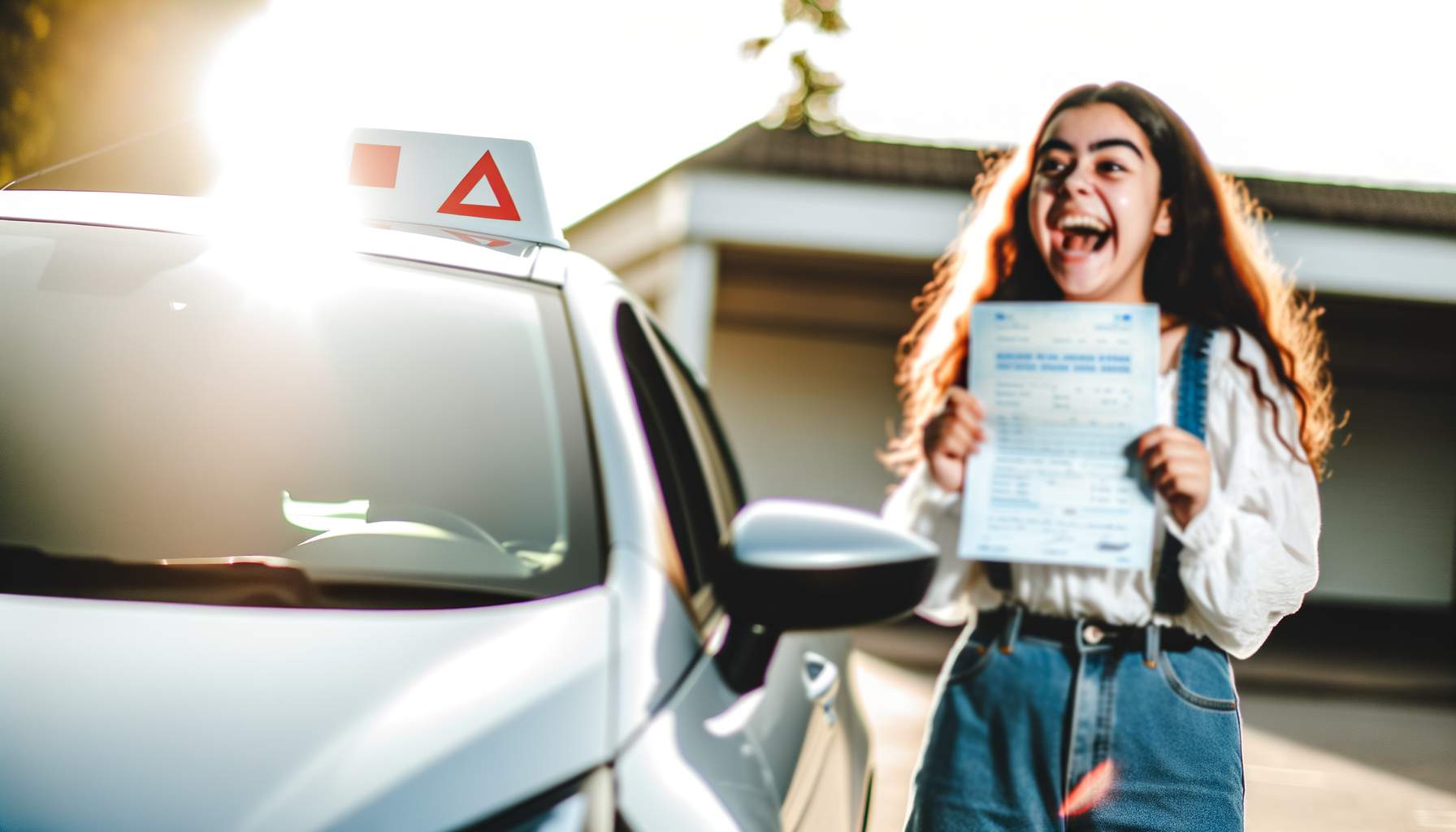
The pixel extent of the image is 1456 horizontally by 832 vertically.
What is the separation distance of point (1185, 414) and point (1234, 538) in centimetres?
19

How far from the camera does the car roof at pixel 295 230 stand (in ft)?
5.99

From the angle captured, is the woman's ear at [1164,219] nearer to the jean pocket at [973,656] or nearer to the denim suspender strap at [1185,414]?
the denim suspender strap at [1185,414]

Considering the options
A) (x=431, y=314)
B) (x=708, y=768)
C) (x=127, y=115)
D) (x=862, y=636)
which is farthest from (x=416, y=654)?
(x=127, y=115)

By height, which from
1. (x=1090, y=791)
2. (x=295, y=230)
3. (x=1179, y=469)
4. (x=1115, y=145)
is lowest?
(x=1090, y=791)

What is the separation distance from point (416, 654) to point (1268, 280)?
136 cm

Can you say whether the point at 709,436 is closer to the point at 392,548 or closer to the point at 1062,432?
the point at 1062,432

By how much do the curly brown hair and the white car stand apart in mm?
567

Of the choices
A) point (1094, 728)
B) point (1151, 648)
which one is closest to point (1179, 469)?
point (1151, 648)

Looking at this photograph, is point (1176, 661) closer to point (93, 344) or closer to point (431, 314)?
point (431, 314)

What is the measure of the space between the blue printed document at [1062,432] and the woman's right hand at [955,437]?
0.02 meters

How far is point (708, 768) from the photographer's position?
1242 millimetres

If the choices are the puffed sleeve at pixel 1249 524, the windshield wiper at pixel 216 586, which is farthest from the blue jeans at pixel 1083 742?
the windshield wiper at pixel 216 586

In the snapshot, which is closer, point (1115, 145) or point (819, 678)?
point (1115, 145)

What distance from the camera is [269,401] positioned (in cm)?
191
